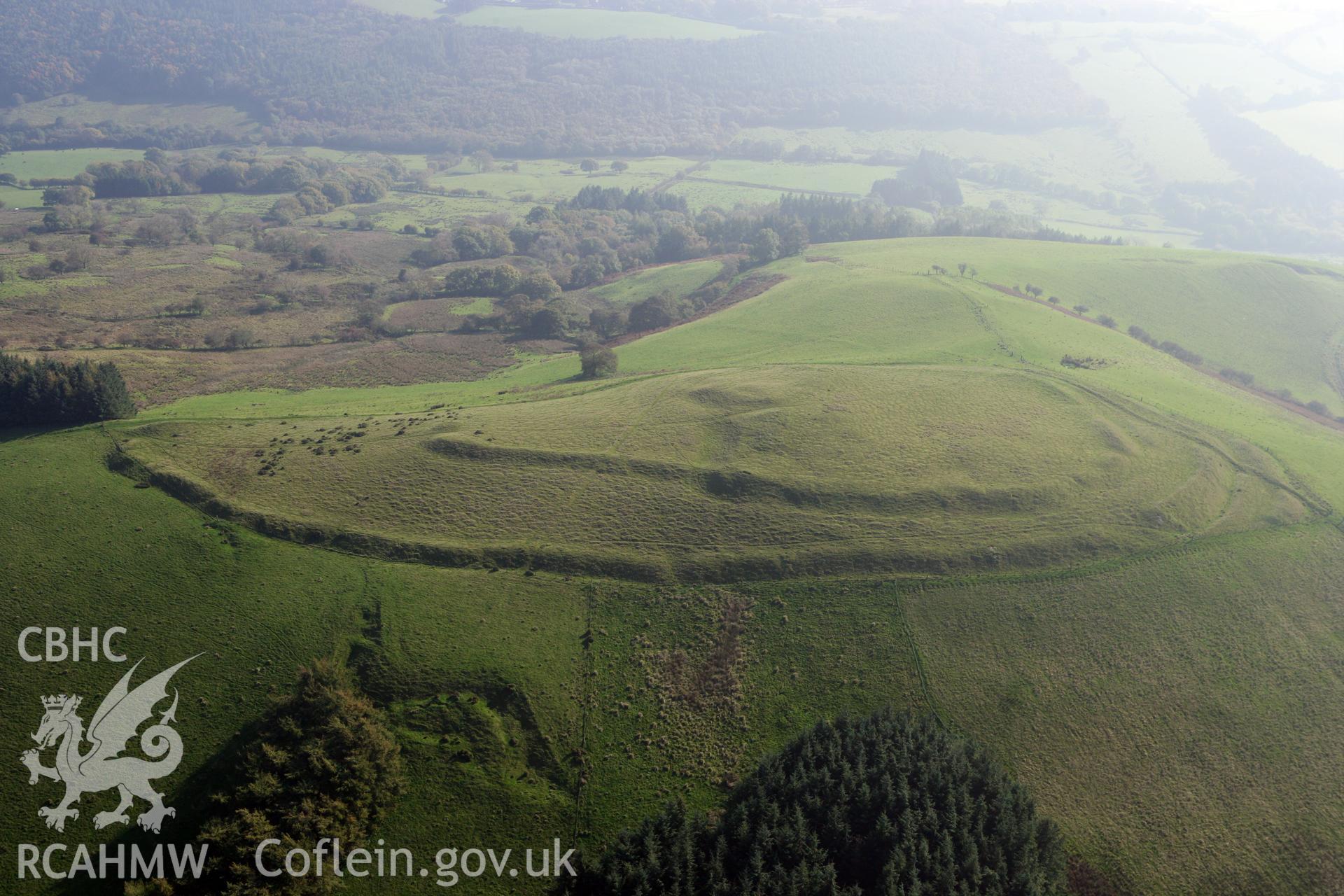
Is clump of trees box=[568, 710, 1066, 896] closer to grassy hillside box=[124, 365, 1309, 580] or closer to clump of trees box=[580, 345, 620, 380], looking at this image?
grassy hillside box=[124, 365, 1309, 580]

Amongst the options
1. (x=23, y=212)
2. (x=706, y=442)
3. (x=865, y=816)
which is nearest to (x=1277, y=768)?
(x=865, y=816)

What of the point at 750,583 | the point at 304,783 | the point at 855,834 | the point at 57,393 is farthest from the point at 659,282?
the point at 855,834

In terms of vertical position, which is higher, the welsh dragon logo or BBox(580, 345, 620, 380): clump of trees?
BBox(580, 345, 620, 380): clump of trees

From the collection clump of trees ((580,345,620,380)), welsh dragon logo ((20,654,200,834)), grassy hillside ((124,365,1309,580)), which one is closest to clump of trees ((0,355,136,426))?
grassy hillside ((124,365,1309,580))

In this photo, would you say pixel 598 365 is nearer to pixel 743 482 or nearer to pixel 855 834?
pixel 743 482

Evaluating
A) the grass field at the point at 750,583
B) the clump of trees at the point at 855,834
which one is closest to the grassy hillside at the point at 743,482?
the grass field at the point at 750,583

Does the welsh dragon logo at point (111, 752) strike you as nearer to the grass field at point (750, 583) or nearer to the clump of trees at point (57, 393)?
the grass field at point (750, 583)
